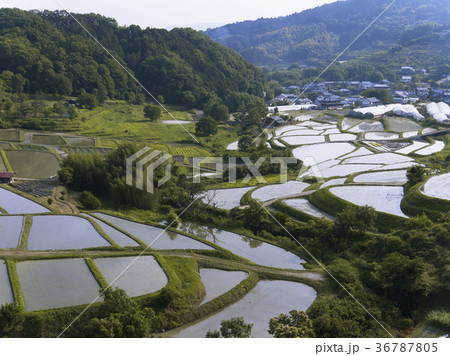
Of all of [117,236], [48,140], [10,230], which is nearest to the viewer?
[10,230]

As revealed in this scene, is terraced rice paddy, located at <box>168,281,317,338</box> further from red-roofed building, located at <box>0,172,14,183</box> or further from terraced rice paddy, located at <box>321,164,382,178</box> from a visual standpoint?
A: red-roofed building, located at <box>0,172,14,183</box>

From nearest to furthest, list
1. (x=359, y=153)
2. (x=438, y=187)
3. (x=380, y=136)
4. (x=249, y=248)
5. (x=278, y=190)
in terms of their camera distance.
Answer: (x=249, y=248), (x=438, y=187), (x=278, y=190), (x=359, y=153), (x=380, y=136)

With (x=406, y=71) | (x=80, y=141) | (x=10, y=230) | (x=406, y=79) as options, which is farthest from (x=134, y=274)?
(x=406, y=71)

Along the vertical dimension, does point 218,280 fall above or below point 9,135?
below

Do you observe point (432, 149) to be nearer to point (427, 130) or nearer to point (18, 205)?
point (427, 130)

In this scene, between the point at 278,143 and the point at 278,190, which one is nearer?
the point at 278,190

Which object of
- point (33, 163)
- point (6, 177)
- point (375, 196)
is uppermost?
point (6, 177)

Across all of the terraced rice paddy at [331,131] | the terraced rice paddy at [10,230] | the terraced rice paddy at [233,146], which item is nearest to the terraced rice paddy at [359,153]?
the terraced rice paddy at [331,131]

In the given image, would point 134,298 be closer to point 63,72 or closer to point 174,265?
point 174,265
